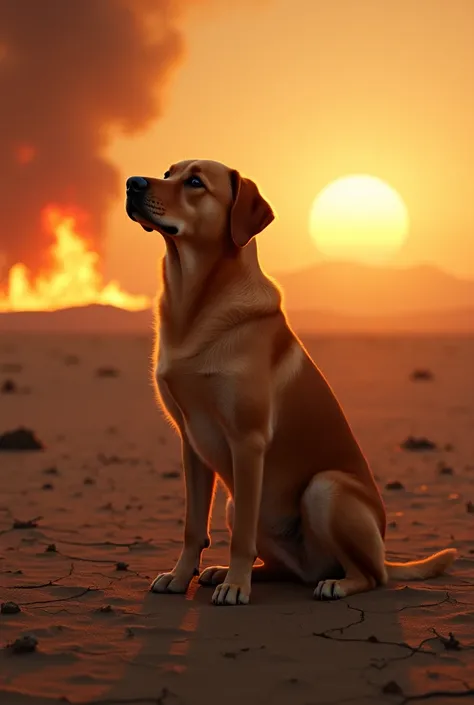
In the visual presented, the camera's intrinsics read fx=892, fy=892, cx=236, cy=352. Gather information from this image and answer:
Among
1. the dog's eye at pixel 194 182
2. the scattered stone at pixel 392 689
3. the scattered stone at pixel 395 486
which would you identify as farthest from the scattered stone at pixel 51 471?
the scattered stone at pixel 392 689

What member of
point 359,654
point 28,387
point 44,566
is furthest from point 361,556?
point 28,387

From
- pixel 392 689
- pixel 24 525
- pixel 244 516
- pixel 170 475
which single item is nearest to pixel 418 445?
pixel 170 475

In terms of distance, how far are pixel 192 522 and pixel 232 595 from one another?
1.76 feet

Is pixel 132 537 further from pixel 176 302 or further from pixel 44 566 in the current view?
→ pixel 176 302

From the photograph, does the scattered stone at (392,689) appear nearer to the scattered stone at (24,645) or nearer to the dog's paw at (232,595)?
the dog's paw at (232,595)

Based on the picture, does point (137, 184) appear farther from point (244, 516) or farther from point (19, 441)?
point (19, 441)

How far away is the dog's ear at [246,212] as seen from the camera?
4523 millimetres

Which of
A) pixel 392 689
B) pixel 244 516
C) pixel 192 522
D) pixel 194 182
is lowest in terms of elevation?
pixel 392 689

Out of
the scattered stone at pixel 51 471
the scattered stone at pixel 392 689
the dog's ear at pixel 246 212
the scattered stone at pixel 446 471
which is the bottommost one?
the scattered stone at pixel 51 471

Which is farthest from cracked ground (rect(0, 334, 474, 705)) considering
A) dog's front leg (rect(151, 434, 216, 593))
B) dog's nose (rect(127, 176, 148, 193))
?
dog's nose (rect(127, 176, 148, 193))

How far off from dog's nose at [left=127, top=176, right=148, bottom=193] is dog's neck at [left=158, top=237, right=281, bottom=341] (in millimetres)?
341

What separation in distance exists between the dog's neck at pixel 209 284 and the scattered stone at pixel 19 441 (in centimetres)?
639

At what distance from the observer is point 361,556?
183 inches

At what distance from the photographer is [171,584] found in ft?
15.7
